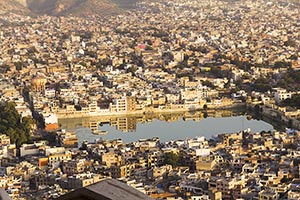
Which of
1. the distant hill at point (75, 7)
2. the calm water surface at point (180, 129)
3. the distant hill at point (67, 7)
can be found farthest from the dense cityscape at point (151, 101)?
the distant hill at point (67, 7)

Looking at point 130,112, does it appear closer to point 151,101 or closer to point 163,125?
point 151,101

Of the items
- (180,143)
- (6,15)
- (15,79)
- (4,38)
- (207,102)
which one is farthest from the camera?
(6,15)

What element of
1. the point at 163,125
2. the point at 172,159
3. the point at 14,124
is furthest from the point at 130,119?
the point at 172,159

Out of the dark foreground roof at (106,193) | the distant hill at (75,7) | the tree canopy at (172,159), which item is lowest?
the tree canopy at (172,159)

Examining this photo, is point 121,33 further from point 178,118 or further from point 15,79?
point 178,118

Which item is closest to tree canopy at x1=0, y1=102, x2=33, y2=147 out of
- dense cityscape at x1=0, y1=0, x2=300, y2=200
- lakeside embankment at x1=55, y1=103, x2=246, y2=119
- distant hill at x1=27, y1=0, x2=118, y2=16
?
dense cityscape at x1=0, y1=0, x2=300, y2=200

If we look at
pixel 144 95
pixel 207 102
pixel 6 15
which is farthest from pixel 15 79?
pixel 6 15

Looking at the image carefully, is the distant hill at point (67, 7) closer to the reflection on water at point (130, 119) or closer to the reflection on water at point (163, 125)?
the reflection on water at point (130, 119)
